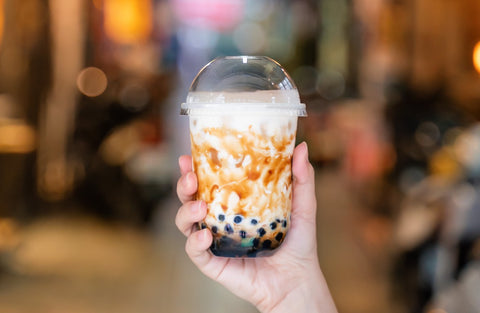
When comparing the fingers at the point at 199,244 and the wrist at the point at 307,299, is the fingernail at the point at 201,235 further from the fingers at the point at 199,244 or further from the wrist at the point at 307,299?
the wrist at the point at 307,299

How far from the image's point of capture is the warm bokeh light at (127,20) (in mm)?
7715

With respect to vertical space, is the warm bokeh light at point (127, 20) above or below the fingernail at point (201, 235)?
above

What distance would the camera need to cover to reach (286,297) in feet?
4.23

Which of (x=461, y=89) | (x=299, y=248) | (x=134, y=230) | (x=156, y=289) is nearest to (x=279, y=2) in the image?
(x=461, y=89)

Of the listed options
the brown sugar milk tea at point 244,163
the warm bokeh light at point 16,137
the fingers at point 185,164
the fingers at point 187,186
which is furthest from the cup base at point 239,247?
the warm bokeh light at point 16,137

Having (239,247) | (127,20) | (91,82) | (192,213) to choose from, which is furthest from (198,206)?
(127,20)

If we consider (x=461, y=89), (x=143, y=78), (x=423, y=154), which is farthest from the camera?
(x=143, y=78)

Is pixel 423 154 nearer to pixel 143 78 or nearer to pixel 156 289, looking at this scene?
pixel 156 289

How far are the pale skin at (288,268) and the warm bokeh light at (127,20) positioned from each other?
6957 millimetres

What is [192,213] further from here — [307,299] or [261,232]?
[307,299]

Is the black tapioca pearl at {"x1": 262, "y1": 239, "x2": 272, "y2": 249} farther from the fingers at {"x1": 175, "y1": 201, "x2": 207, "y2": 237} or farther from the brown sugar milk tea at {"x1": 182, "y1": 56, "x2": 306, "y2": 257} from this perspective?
the fingers at {"x1": 175, "y1": 201, "x2": 207, "y2": 237}

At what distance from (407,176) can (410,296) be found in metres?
1.75

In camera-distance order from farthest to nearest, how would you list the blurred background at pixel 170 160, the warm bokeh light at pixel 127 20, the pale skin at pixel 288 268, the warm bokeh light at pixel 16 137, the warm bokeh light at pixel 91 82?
the warm bokeh light at pixel 127 20
the warm bokeh light at pixel 91 82
the warm bokeh light at pixel 16 137
the blurred background at pixel 170 160
the pale skin at pixel 288 268

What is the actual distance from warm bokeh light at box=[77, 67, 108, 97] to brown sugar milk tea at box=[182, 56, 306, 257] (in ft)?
18.8
